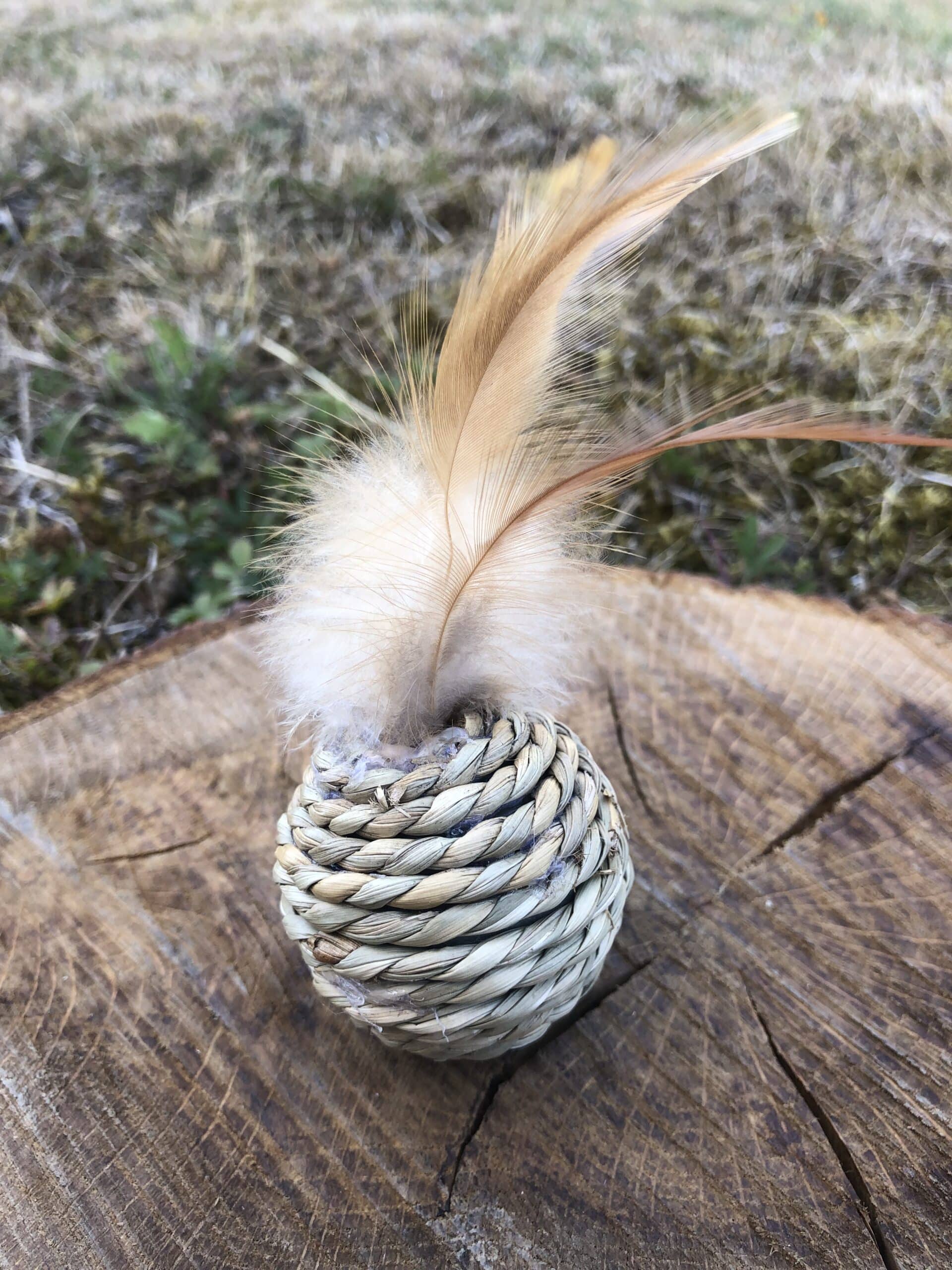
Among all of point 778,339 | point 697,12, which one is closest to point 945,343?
point 778,339

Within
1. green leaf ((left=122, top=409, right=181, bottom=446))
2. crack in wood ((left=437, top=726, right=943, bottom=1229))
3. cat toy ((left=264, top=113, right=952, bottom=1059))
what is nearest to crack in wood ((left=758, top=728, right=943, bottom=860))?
crack in wood ((left=437, top=726, right=943, bottom=1229))

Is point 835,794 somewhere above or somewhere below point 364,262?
A: below

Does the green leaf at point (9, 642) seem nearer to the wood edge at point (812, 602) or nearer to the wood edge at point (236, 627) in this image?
the wood edge at point (236, 627)

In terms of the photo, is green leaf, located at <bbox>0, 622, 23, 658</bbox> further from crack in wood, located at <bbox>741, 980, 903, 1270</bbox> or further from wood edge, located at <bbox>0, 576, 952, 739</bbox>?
crack in wood, located at <bbox>741, 980, 903, 1270</bbox>

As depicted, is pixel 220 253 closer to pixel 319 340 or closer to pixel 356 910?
pixel 319 340

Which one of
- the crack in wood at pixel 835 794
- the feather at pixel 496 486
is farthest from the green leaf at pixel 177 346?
the crack in wood at pixel 835 794

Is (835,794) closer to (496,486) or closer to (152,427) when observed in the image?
(496,486)

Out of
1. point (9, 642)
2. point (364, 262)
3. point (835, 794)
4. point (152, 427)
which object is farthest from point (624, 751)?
point (364, 262)
